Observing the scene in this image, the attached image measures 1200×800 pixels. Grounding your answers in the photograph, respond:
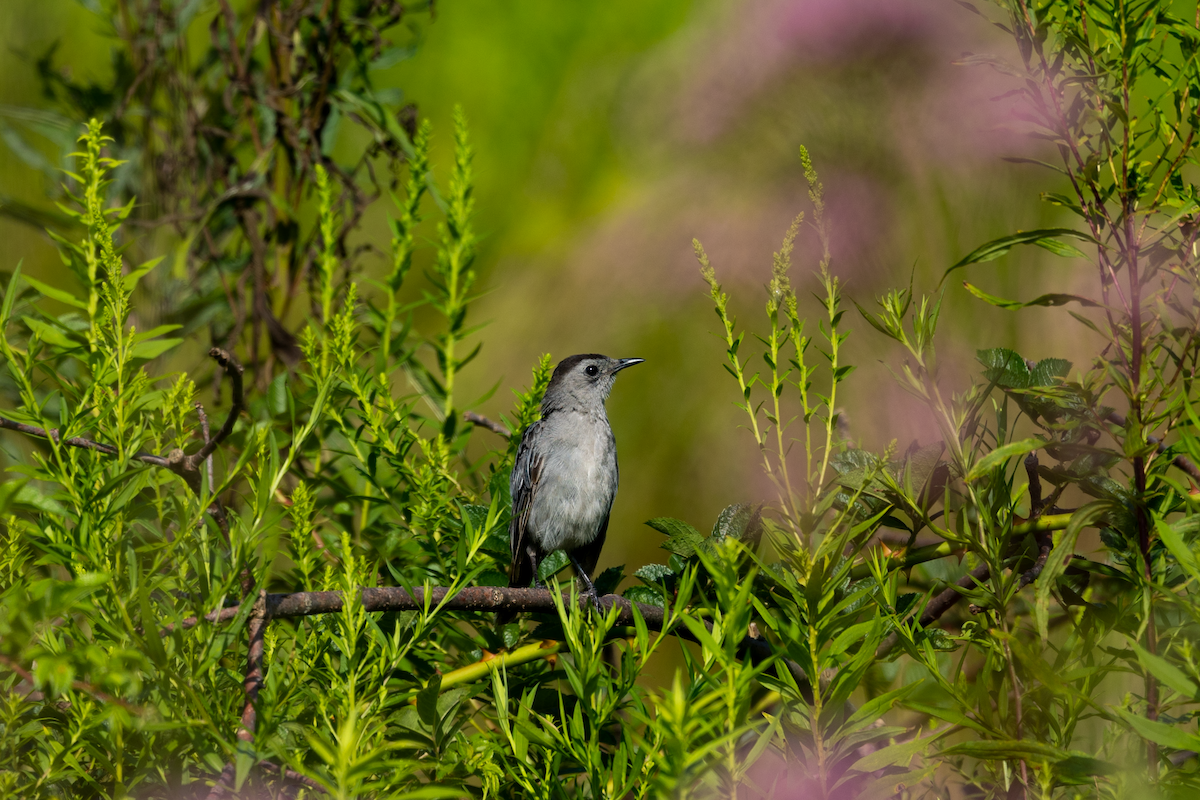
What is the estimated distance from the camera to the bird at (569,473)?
2053 millimetres

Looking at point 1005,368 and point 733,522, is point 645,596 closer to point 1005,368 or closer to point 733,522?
point 733,522

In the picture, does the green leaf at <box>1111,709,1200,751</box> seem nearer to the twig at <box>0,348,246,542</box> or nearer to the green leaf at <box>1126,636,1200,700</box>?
the green leaf at <box>1126,636,1200,700</box>

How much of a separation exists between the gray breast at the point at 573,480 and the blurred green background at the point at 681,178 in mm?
155

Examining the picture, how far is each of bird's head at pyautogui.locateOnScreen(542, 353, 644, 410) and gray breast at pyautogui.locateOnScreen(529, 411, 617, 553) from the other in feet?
0.19

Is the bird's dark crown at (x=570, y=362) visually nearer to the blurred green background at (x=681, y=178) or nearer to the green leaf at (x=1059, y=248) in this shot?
the blurred green background at (x=681, y=178)

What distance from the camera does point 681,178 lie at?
1.75 metres

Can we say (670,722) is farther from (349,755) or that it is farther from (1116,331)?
(1116,331)

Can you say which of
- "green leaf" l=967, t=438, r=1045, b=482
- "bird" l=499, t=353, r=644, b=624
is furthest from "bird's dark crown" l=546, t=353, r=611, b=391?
"green leaf" l=967, t=438, r=1045, b=482

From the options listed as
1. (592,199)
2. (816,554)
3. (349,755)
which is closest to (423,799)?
(349,755)

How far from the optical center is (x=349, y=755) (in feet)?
1.22

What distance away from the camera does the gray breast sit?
2072 mm

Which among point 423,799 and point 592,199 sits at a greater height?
point 592,199

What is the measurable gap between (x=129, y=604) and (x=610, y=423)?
5.65ft

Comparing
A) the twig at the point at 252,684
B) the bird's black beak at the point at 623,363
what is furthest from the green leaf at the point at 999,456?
the bird's black beak at the point at 623,363
